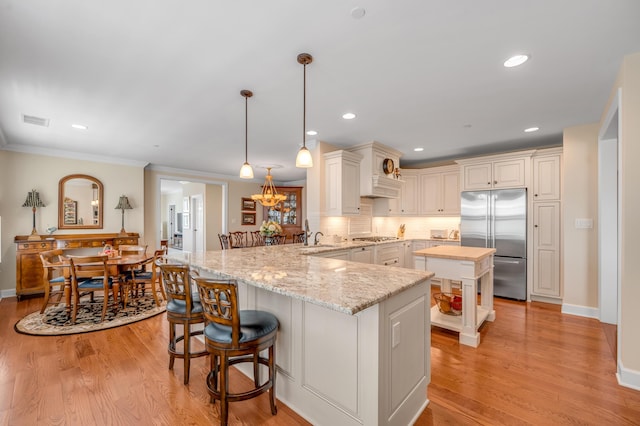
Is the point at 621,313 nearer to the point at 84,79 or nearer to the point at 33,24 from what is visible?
the point at 33,24

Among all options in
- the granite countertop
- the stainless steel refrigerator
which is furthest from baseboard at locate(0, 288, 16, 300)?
the stainless steel refrigerator

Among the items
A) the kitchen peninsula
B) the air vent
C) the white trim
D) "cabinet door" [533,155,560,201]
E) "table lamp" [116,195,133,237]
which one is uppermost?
the air vent

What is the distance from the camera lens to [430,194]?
18.9 ft

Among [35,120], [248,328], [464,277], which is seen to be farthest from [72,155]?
[464,277]

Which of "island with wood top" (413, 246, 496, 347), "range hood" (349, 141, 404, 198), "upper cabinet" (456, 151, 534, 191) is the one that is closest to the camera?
"island with wood top" (413, 246, 496, 347)

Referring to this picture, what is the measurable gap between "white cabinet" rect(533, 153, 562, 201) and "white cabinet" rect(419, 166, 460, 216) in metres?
1.22

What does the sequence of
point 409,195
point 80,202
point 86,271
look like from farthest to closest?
point 409,195 < point 80,202 < point 86,271

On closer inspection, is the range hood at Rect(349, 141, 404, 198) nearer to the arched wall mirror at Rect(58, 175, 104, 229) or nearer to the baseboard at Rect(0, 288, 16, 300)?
the arched wall mirror at Rect(58, 175, 104, 229)

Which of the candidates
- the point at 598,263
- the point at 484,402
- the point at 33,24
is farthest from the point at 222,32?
the point at 598,263

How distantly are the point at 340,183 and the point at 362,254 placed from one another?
1.16m

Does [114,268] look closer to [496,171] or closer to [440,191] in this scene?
[440,191]

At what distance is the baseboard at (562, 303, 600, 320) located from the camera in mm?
3717

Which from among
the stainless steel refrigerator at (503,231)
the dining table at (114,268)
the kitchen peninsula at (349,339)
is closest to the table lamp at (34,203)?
the dining table at (114,268)

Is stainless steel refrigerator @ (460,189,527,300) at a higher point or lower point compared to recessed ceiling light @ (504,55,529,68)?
lower
